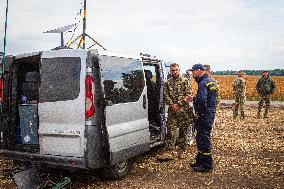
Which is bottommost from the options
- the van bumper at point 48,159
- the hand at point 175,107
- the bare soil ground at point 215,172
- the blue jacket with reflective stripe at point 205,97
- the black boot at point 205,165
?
the bare soil ground at point 215,172

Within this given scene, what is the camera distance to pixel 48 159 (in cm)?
539

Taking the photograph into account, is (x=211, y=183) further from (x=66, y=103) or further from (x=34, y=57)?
(x=34, y=57)

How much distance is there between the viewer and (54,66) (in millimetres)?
→ 5461

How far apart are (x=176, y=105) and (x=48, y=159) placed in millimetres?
3386

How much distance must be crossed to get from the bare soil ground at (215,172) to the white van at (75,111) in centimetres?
43

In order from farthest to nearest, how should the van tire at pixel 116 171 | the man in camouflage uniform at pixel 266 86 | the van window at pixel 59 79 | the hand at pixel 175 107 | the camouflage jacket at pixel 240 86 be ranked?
1. the man in camouflage uniform at pixel 266 86
2. the camouflage jacket at pixel 240 86
3. the hand at pixel 175 107
4. the van tire at pixel 116 171
5. the van window at pixel 59 79

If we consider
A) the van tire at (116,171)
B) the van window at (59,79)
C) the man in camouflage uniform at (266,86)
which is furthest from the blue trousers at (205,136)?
the man in camouflage uniform at (266,86)

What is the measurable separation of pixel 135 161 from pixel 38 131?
271 centimetres

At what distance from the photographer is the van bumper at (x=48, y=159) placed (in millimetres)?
5141

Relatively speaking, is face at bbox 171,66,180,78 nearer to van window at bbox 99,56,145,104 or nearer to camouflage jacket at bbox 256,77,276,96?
van window at bbox 99,56,145,104

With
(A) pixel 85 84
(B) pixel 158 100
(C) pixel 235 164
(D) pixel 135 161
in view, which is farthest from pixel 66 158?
(C) pixel 235 164

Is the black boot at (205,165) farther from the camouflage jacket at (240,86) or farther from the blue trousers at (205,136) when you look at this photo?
the camouflage jacket at (240,86)

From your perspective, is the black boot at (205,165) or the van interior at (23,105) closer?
the van interior at (23,105)

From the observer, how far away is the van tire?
595 cm
